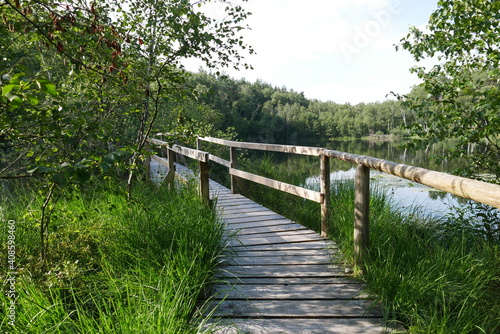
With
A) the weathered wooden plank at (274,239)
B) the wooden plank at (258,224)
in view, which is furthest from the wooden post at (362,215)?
the wooden plank at (258,224)

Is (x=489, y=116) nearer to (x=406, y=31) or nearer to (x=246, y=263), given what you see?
(x=406, y=31)

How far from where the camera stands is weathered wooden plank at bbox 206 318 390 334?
1.97 m

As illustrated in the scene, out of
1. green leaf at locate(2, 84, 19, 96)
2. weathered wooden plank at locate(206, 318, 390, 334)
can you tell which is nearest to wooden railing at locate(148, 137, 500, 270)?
weathered wooden plank at locate(206, 318, 390, 334)

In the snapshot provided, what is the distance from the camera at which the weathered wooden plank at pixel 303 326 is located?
1.97 m

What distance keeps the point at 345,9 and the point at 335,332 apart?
5.95m

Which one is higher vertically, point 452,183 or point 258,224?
point 452,183

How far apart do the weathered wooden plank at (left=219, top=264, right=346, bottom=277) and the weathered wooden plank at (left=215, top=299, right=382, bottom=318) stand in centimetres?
40

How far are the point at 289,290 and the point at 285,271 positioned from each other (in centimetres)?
35

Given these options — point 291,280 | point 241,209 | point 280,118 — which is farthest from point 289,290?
point 280,118

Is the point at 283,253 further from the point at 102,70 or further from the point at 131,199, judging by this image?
Answer: the point at 102,70

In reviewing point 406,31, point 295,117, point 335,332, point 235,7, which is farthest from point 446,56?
point 295,117

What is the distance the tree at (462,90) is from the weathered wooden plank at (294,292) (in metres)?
2.55

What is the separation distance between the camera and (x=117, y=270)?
2625 millimetres

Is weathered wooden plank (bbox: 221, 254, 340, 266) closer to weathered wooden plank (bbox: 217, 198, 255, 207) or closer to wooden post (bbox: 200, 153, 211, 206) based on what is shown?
wooden post (bbox: 200, 153, 211, 206)
